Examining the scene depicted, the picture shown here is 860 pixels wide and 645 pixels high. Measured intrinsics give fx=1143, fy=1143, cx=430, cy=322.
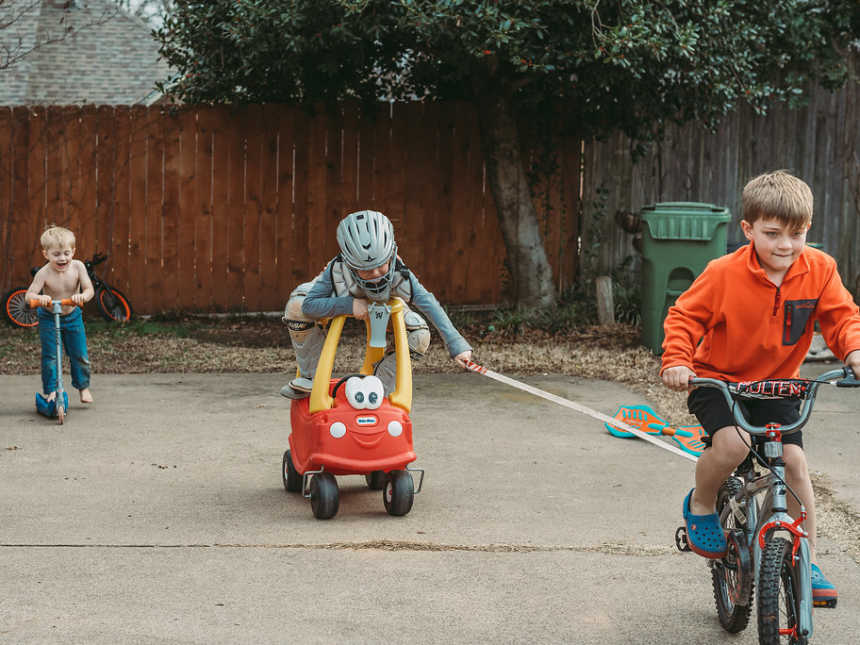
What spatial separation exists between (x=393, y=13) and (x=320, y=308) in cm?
487

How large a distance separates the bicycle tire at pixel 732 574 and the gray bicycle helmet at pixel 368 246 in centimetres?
185

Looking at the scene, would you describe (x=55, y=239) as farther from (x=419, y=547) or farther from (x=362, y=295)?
(x=419, y=547)

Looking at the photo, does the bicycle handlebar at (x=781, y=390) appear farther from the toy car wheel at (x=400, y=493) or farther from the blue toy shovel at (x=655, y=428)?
the blue toy shovel at (x=655, y=428)

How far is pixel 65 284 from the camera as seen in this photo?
7379mm

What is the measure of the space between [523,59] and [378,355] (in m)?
4.68

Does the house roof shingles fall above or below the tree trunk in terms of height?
above

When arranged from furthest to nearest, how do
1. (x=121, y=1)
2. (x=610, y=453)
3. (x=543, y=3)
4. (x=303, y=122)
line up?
(x=121, y=1) → (x=303, y=122) → (x=543, y=3) → (x=610, y=453)

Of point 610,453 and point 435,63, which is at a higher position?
point 435,63

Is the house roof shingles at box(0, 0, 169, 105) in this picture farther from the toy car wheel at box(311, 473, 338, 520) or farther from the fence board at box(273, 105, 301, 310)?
the toy car wheel at box(311, 473, 338, 520)

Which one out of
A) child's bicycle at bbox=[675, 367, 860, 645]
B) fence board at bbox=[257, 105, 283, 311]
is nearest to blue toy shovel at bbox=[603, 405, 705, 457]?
child's bicycle at bbox=[675, 367, 860, 645]

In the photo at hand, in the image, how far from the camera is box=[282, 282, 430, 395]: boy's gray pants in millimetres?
5395

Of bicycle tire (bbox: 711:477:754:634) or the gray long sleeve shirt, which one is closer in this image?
bicycle tire (bbox: 711:477:754:634)

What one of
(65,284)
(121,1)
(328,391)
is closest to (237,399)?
(65,284)

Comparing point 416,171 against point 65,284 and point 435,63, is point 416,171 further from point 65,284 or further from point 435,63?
point 65,284
